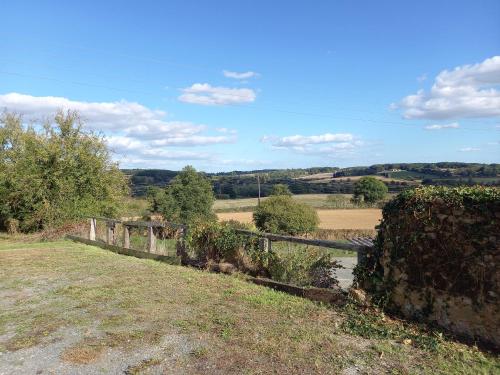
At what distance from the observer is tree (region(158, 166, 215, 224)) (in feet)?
174

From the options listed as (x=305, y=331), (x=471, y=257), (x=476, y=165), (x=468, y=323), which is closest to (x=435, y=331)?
(x=468, y=323)

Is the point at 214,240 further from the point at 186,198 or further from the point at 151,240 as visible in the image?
the point at 186,198

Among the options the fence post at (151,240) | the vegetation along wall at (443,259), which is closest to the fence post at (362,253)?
the vegetation along wall at (443,259)

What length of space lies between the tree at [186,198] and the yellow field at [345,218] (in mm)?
3385

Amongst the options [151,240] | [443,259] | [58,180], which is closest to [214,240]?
[151,240]

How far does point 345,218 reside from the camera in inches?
2255

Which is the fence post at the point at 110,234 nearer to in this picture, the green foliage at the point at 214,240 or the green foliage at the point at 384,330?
the green foliage at the point at 214,240

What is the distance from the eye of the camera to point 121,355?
4.80 meters

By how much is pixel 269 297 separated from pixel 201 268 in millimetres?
3081

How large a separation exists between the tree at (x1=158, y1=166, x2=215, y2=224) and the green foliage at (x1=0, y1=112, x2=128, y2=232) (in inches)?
945

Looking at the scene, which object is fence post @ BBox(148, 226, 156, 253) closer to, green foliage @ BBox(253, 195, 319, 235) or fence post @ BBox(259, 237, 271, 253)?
fence post @ BBox(259, 237, 271, 253)

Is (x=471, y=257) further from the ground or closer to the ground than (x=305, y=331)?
further from the ground

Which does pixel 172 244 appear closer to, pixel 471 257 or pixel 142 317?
pixel 142 317

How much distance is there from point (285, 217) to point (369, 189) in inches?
1763
